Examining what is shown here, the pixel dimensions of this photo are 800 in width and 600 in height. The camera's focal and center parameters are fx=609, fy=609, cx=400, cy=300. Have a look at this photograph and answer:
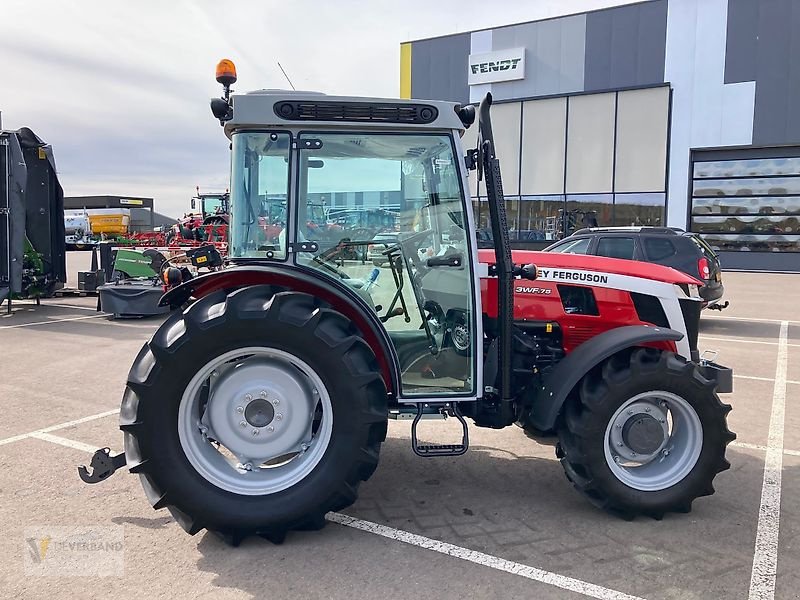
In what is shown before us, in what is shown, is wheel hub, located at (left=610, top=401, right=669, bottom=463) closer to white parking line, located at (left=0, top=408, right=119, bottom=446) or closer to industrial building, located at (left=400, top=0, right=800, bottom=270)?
white parking line, located at (left=0, top=408, right=119, bottom=446)

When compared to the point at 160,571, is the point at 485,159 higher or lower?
higher

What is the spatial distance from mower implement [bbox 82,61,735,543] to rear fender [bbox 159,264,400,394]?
0.01 m

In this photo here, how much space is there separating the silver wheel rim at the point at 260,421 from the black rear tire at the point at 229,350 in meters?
0.08

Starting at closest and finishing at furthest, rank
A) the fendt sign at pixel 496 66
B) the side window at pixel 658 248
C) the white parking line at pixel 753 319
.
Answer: the side window at pixel 658 248, the white parking line at pixel 753 319, the fendt sign at pixel 496 66

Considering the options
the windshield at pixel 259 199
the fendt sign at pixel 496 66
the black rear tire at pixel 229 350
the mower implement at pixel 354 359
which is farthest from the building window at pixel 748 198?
the black rear tire at pixel 229 350

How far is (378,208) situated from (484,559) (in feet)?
6.47

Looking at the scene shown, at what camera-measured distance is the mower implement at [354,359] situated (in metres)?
3.12

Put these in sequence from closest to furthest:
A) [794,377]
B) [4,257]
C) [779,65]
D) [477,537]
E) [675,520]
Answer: [477,537], [675,520], [794,377], [4,257], [779,65]

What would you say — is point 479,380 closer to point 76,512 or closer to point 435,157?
point 435,157

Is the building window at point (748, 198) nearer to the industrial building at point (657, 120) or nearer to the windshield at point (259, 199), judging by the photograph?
the industrial building at point (657, 120)

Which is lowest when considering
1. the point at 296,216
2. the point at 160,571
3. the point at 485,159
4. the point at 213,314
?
the point at 160,571

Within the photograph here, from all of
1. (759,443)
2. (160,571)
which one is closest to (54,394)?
(160,571)

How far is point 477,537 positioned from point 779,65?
2520 centimetres

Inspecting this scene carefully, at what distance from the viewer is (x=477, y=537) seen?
130 inches
